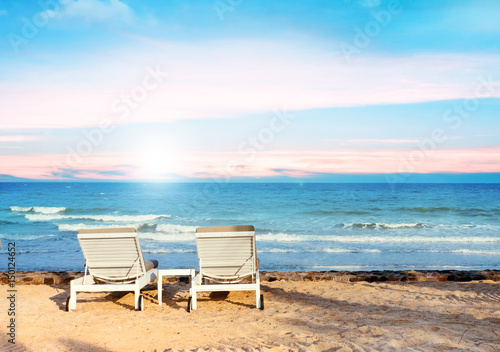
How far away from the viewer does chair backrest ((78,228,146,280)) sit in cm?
619

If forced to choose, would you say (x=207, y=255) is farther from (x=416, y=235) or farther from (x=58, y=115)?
(x=416, y=235)

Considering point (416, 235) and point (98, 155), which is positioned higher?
point (98, 155)

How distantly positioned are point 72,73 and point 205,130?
25.5 feet

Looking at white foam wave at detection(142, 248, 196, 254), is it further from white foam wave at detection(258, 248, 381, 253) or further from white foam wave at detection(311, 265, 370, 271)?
white foam wave at detection(311, 265, 370, 271)

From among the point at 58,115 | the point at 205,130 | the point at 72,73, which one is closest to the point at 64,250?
the point at 58,115

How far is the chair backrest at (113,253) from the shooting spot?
6188 mm

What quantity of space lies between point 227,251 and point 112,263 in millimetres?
1787

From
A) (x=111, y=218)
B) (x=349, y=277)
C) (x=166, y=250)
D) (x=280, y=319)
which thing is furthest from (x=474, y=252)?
(x=111, y=218)

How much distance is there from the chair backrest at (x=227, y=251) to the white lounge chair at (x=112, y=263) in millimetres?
967

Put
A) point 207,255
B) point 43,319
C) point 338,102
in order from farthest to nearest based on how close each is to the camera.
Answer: point 338,102
point 207,255
point 43,319

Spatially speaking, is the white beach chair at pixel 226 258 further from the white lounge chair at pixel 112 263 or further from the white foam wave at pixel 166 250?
the white foam wave at pixel 166 250

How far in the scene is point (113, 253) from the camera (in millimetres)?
6379

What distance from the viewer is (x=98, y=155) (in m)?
25.9

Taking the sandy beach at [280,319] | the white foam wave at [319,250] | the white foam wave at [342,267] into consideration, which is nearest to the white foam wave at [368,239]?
the white foam wave at [319,250]
